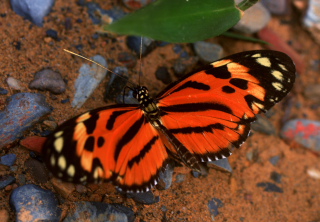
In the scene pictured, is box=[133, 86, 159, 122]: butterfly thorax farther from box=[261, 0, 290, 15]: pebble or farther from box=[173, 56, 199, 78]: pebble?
box=[261, 0, 290, 15]: pebble

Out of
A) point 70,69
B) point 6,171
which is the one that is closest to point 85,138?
point 6,171

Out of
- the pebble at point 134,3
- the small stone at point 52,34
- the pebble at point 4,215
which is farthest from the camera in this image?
the pebble at point 134,3

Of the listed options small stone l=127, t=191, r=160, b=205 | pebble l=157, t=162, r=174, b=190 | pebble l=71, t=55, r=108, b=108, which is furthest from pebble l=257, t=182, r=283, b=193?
pebble l=71, t=55, r=108, b=108

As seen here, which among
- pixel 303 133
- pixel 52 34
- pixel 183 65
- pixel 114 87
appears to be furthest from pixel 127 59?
pixel 303 133

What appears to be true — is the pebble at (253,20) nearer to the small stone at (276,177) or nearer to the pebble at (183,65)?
the pebble at (183,65)

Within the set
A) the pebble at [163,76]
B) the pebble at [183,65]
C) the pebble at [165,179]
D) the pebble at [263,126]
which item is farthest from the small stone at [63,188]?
the pebble at [263,126]

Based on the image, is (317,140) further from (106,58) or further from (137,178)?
(106,58)
